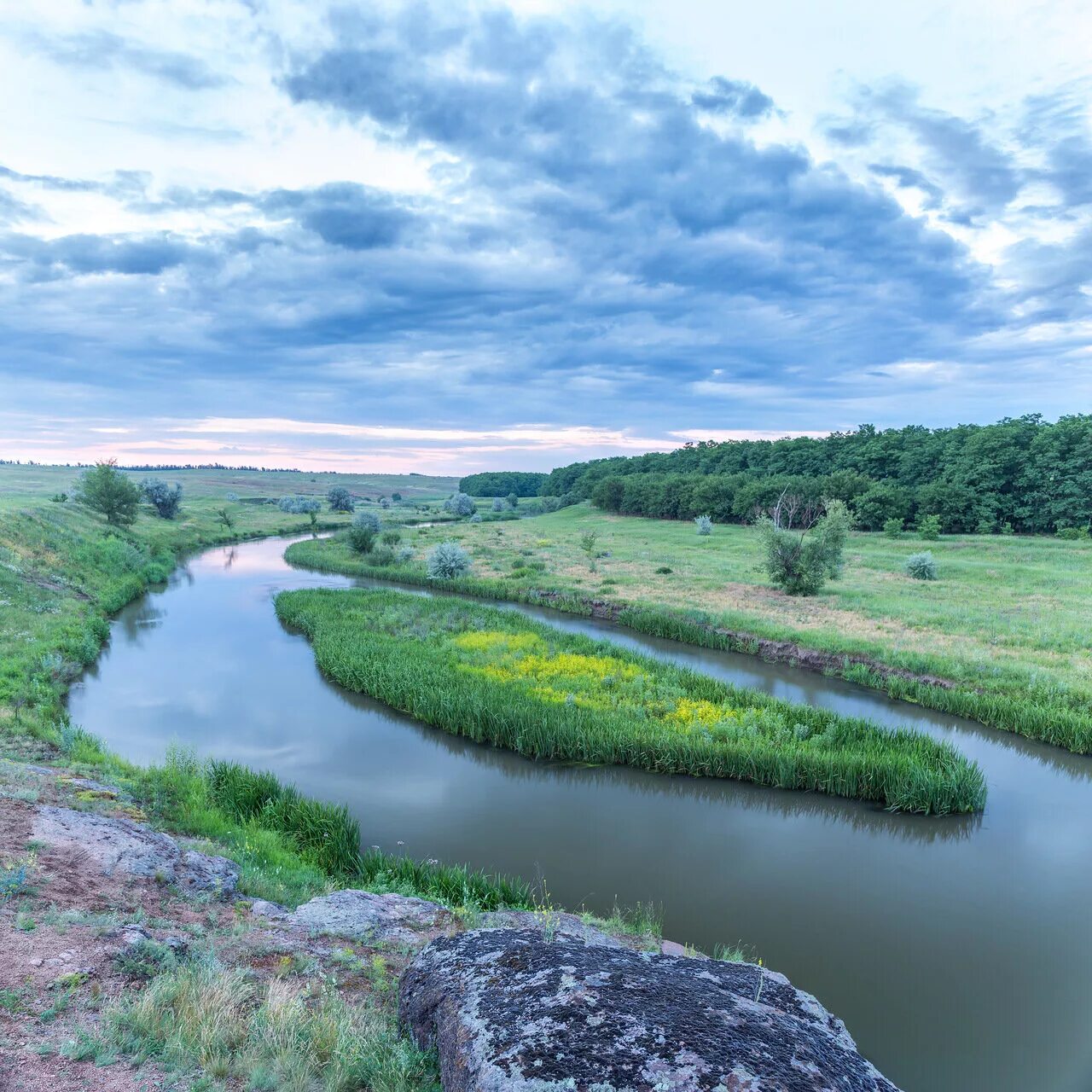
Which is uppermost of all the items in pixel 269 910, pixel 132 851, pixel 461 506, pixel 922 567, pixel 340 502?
pixel 461 506

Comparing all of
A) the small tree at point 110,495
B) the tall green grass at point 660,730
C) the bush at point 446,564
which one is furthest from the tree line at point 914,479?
the small tree at point 110,495

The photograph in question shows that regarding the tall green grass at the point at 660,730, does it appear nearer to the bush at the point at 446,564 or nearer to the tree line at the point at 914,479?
the bush at the point at 446,564

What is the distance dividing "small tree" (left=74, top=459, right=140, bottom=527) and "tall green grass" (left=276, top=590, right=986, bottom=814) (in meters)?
37.9

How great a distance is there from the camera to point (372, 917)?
7.30m

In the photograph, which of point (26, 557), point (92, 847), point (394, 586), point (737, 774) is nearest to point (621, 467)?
point (394, 586)

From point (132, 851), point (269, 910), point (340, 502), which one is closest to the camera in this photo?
point (269, 910)

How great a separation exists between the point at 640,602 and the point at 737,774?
17.7 metres

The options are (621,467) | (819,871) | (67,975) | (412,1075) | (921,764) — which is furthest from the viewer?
(621,467)

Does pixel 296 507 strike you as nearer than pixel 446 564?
No

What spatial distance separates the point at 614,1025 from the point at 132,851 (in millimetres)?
6721

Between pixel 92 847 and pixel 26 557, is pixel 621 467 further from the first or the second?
pixel 92 847

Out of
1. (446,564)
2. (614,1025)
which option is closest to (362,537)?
(446,564)

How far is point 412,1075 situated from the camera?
411 centimetres

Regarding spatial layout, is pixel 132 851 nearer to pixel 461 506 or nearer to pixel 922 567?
pixel 922 567
